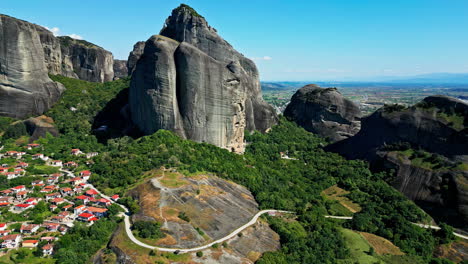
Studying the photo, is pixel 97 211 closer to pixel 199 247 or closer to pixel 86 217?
pixel 86 217

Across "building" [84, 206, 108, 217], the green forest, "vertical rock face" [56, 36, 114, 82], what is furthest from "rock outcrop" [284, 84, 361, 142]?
"vertical rock face" [56, 36, 114, 82]

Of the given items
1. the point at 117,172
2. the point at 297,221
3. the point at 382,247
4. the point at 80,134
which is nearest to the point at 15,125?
the point at 80,134

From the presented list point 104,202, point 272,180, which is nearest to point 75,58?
point 104,202

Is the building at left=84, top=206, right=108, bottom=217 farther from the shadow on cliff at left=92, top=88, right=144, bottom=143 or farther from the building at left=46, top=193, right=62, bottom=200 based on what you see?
the shadow on cliff at left=92, top=88, right=144, bottom=143

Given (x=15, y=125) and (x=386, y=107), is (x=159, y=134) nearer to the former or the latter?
(x=15, y=125)

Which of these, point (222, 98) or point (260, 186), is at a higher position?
point (222, 98)
